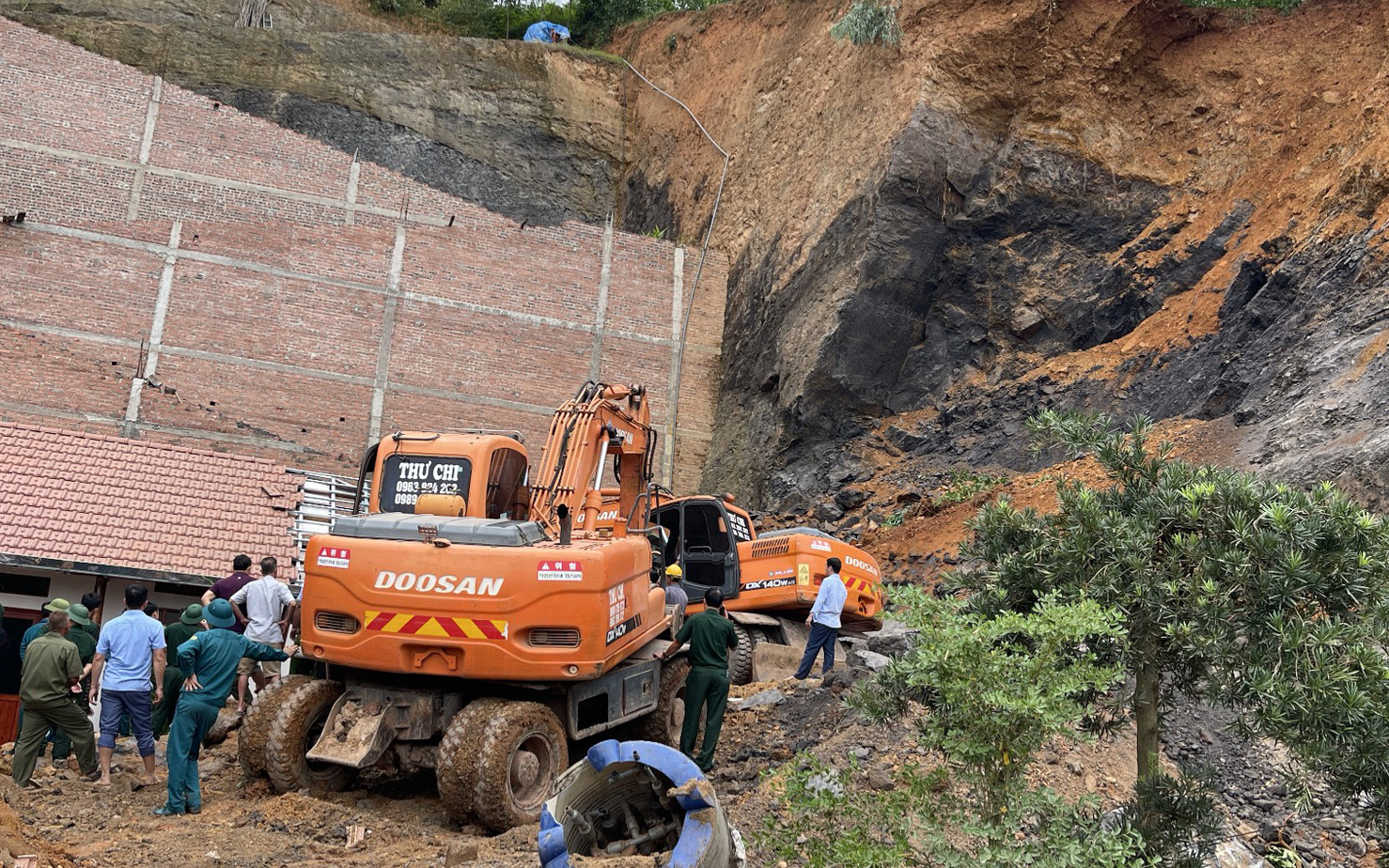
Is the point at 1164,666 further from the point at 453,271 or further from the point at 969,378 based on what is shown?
the point at 453,271

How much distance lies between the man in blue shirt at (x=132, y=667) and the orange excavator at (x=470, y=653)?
0.80 metres

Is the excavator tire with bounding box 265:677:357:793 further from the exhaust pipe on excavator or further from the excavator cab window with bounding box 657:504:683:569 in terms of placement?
the excavator cab window with bounding box 657:504:683:569

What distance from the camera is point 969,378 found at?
1944 cm

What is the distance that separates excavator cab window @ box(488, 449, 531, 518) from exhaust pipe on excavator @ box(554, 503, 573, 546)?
3.44ft

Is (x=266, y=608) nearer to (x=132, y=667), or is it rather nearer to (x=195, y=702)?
(x=132, y=667)

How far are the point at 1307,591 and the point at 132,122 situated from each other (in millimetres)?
22673

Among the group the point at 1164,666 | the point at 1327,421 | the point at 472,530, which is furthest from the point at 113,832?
the point at 1327,421

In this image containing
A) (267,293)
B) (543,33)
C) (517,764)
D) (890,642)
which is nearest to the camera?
(517,764)

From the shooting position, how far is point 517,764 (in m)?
7.95

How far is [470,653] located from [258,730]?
197 cm

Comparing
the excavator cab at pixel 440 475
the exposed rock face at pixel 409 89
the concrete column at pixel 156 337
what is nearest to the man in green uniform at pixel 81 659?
the excavator cab at pixel 440 475

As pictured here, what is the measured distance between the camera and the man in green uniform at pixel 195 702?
26.7 ft

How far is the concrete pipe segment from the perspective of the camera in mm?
5441

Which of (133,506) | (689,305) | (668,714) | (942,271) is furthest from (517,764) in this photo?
(689,305)
